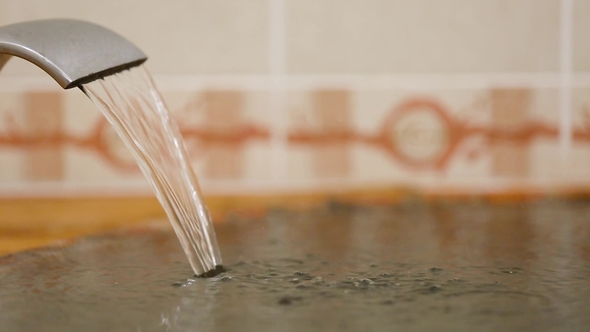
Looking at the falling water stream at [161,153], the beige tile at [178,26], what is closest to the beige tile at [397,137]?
the beige tile at [178,26]

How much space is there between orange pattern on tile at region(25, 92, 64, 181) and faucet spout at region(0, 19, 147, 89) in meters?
0.44

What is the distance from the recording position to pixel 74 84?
0.46 metres

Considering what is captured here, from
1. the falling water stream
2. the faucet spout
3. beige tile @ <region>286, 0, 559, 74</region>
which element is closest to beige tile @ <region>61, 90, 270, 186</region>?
beige tile @ <region>286, 0, 559, 74</region>

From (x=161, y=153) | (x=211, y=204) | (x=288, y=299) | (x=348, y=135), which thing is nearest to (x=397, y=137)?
(x=348, y=135)

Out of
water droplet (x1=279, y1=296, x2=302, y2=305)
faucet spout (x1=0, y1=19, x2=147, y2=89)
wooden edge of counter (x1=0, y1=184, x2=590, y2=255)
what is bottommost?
water droplet (x1=279, y1=296, x2=302, y2=305)

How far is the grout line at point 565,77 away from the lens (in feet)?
3.20

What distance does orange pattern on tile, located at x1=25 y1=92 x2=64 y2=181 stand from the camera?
37.8 inches

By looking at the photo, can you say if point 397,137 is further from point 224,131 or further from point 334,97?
point 224,131

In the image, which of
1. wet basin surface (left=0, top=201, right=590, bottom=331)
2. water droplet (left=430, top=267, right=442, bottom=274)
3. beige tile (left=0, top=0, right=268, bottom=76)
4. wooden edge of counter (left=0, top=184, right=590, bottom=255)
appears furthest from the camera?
beige tile (left=0, top=0, right=268, bottom=76)

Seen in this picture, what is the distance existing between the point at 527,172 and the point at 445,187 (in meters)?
0.13

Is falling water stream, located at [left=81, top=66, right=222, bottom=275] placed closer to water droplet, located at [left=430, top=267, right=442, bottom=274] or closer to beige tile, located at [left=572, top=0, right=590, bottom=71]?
water droplet, located at [left=430, top=267, right=442, bottom=274]

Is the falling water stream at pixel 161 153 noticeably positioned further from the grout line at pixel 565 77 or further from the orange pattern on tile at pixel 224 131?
the grout line at pixel 565 77

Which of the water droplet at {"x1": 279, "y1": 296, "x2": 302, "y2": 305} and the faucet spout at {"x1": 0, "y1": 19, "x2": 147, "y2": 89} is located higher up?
the faucet spout at {"x1": 0, "y1": 19, "x2": 147, "y2": 89}

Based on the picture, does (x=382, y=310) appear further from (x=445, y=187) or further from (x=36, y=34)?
(x=445, y=187)
